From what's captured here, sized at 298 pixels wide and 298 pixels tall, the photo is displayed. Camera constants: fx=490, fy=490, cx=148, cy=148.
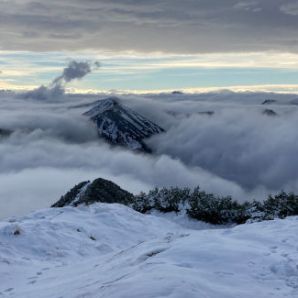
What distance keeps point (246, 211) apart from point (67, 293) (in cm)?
2170

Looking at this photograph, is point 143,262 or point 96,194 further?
point 96,194

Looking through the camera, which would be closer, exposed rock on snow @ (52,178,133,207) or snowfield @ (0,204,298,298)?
snowfield @ (0,204,298,298)

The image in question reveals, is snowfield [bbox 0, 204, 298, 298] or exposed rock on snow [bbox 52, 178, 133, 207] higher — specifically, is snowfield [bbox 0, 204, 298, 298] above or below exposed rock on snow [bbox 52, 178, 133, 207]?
above

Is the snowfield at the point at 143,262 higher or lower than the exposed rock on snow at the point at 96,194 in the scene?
higher

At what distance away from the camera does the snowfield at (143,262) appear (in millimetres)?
11477

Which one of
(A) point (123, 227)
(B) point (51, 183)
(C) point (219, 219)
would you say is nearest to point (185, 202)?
(C) point (219, 219)

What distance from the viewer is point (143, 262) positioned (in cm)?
1383

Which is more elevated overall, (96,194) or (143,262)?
(143,262)

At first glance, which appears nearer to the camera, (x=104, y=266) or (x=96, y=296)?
(x=96, y=296)

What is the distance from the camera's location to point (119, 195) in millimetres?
44250

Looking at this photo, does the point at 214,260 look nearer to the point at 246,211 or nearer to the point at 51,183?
the point at 246,211

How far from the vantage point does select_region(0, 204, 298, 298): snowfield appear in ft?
37.7

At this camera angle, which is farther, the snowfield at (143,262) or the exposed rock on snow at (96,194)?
the exposed rock on snow at (96,194)

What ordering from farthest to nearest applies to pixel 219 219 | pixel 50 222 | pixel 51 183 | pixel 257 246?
1. pixel 51 183
2. pixel 219 219
3. pixel 50 222
4. pixel 257 246
